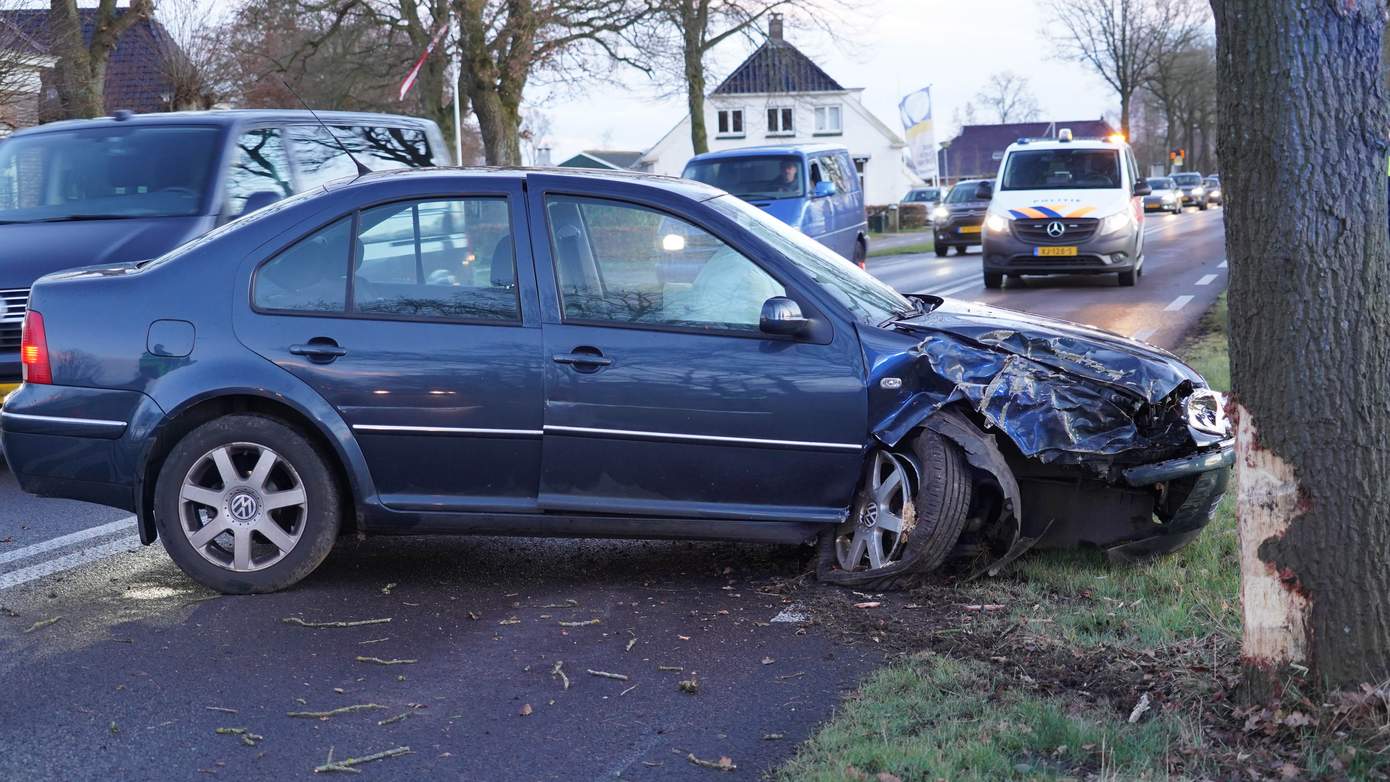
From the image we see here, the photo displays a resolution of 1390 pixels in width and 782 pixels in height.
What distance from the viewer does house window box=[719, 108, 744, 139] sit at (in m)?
81.5

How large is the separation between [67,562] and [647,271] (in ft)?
9.23

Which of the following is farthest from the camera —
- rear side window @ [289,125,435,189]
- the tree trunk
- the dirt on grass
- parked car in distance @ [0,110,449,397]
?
rear side window @ [289,125,435,189]

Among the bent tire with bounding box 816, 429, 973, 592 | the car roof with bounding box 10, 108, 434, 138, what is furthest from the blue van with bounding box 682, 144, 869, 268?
the bent tire with bounding box 816, 429, 973, 592

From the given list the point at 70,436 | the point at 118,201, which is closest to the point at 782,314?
the point at 70,436

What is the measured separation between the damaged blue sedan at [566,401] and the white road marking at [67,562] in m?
0.49

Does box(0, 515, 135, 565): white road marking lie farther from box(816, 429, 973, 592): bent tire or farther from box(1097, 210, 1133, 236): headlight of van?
box(1097, 210, 1133, 236): headlight of van

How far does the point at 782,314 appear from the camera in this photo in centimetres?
518

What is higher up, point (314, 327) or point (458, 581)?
point (314, 327)

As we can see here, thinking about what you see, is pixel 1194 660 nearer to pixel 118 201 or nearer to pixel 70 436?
pixel 70 436

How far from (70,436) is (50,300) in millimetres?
539

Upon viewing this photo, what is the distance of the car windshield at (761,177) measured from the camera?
57.2ft

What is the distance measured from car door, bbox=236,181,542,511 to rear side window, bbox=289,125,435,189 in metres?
3.95

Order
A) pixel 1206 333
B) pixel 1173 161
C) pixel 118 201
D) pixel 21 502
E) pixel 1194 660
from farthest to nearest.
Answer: pixel 1173 161
pixel 1206 333
pixel 118 201
pixel 21 502
pixel 1194 660

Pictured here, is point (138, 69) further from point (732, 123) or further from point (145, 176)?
point (732, 123)
